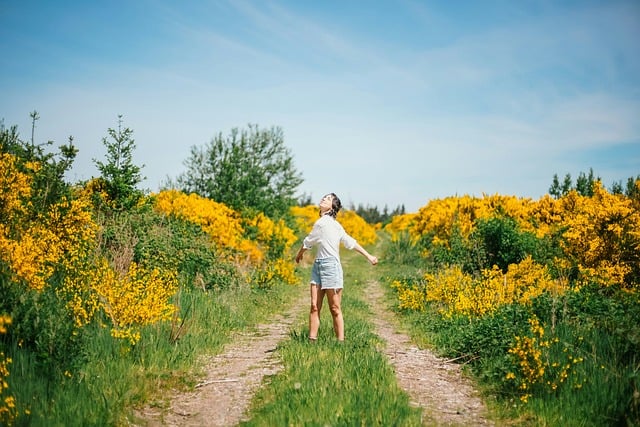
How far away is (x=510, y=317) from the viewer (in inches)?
275

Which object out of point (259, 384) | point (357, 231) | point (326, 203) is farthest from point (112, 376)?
point (357, 231)

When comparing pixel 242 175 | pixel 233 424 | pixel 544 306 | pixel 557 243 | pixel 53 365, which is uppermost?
pixel 242 175

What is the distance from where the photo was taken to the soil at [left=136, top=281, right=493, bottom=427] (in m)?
4.59

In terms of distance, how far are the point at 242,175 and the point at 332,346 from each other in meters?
12.4

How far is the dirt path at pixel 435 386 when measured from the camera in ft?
15.3

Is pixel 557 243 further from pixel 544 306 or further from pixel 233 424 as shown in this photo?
→ pixel 233 424

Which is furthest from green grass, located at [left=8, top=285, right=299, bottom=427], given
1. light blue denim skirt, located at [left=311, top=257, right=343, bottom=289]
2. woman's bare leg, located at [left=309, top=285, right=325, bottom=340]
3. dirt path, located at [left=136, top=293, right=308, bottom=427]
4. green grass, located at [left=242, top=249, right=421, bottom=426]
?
light blue denim skirt, located at [left=311, top=257, right=343, bottom=289]

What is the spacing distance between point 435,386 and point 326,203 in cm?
294

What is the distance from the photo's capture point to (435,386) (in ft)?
18.3

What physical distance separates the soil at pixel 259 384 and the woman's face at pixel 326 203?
2.29 m

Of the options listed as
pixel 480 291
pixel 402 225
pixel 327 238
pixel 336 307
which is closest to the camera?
pixel 336 307

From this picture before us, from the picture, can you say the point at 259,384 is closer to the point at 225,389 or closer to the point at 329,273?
the point at 225,389

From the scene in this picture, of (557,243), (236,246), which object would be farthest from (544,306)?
(236,246)

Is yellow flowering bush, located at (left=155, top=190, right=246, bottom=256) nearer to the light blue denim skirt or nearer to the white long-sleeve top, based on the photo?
the white long-sleeve top
